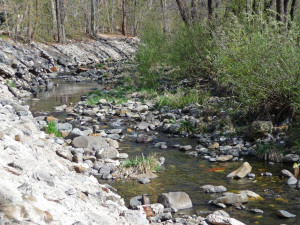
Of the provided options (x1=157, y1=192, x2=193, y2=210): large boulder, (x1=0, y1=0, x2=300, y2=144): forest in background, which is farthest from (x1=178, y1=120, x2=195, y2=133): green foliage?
(x1=157, y1=192, x2=193, y2=210): large boulder

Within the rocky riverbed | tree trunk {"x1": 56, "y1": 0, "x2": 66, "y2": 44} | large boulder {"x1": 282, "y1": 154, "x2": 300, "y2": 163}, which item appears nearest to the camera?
the rocky riverbed

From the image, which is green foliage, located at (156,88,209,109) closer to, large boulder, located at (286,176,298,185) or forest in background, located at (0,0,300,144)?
forest in background, located at (0,0,300,144)

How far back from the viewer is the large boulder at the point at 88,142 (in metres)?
8.04

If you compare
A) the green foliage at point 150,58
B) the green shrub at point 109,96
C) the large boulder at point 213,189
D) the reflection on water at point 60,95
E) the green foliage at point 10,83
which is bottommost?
the reflection on water at point 60,95

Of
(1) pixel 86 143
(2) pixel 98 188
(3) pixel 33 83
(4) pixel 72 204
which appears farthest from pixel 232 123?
(3) pixel 33 83

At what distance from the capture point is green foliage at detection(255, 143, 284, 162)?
7516 millimetres

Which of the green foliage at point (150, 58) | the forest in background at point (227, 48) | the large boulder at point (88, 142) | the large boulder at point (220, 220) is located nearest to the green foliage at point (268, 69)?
the forest in background at point (227, 48)

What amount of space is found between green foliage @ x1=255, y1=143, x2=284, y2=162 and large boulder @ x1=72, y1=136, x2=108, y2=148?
3.13 metres

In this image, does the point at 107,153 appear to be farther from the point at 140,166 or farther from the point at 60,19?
the point at 60,19

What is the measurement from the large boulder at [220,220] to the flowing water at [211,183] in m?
0.36

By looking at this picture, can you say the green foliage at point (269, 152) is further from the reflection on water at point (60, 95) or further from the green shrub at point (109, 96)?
the reflection on water at point (60, 95)

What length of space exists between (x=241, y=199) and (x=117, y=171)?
2279mm

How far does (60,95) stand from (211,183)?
34.9 ft

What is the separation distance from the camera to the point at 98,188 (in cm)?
542
